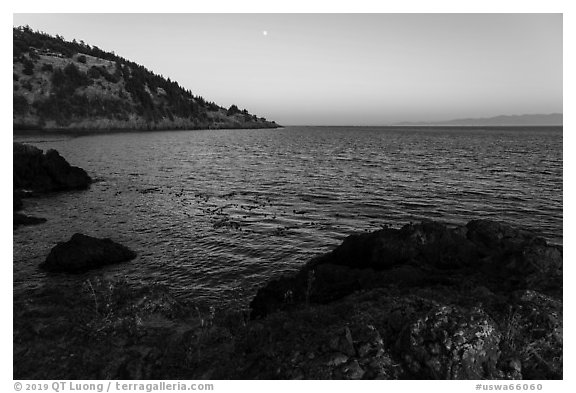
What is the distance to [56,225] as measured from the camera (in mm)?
26656

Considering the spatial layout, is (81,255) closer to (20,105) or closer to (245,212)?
(245,212)

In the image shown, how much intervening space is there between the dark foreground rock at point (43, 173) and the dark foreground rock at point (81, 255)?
2485 centimetres

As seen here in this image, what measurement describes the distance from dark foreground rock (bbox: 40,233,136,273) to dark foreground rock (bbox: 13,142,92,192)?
24.8 meters

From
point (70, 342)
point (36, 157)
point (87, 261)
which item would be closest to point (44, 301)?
point (70, 342)

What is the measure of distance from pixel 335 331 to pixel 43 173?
151 ft

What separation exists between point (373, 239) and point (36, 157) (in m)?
45.6

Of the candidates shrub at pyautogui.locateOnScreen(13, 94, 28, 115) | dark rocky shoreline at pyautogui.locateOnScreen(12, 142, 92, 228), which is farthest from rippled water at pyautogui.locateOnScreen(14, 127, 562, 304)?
shrub at pyautogui.locateOnScreen(13, 94, 28, 115)

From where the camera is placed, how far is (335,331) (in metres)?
8.36

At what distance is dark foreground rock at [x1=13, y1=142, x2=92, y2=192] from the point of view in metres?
39.2

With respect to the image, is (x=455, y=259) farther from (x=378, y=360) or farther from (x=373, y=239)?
(x=378, y=360)

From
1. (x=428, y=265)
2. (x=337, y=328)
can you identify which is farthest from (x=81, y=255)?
(x=428, y=265)

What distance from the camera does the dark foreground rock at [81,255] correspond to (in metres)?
18.6

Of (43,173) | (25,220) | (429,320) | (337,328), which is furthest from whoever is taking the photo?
(43,173)

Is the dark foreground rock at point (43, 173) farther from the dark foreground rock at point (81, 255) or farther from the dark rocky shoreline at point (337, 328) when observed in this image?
the dark rocky shoreline at point (337, 328)
